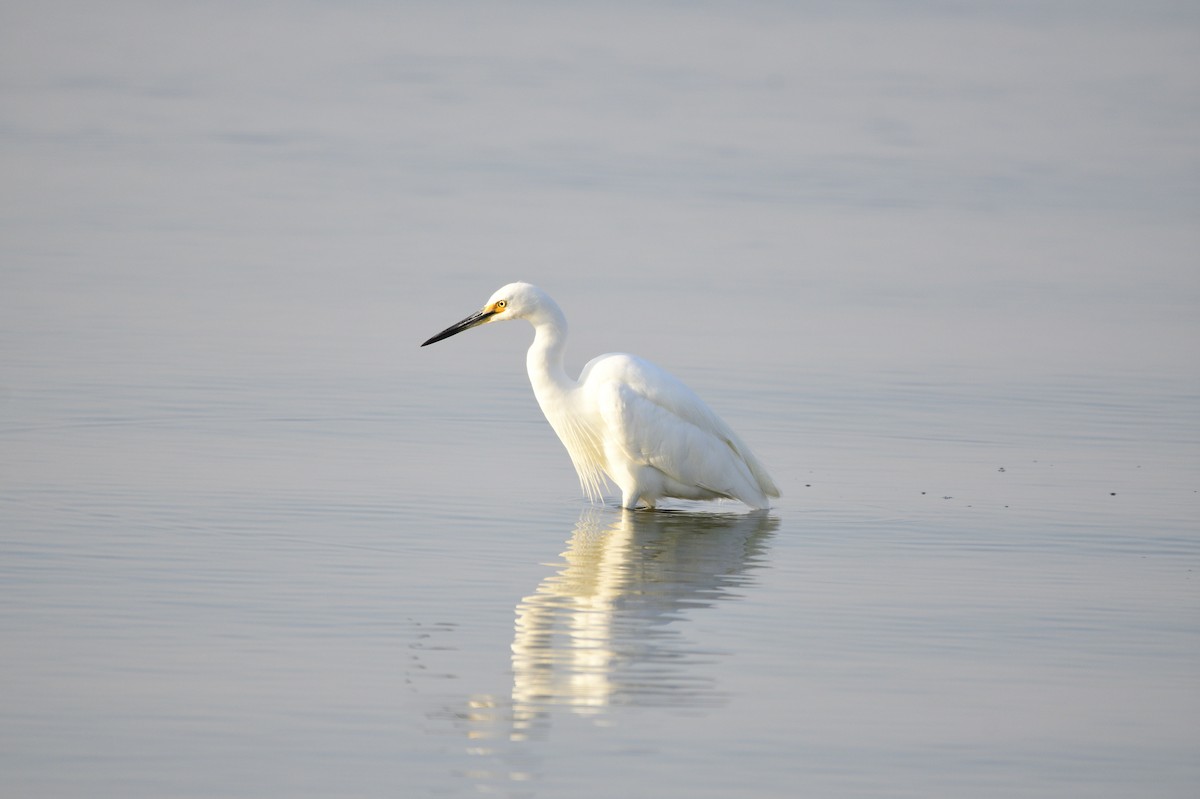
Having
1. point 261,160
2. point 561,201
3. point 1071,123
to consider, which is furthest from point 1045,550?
point 1071,123

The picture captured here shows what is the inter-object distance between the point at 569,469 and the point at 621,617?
3317 millimetres

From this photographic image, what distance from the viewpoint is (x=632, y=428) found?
9984 millimetres

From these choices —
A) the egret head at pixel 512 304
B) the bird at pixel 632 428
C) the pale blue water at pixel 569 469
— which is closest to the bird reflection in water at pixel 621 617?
the pale blue water at pixel 569 469

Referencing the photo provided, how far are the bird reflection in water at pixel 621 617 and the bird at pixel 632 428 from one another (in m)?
0.21

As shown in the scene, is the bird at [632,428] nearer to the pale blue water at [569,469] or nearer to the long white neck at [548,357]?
the long white neck at [548,357]

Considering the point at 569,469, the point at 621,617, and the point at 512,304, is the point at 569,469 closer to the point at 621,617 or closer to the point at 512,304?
the point at 512,304

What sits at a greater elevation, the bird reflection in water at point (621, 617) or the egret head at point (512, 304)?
the egret head at point (512, 304)

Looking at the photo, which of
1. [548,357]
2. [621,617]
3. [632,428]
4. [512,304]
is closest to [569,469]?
[548,357]

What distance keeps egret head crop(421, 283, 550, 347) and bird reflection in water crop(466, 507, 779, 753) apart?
1174mm

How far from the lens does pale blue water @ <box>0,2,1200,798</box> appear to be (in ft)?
19.9

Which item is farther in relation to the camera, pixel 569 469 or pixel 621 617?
pixel 569 469

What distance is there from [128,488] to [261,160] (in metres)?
14.0

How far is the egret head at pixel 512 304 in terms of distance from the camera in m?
10.4

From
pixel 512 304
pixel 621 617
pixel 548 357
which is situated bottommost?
pixel 621 617
